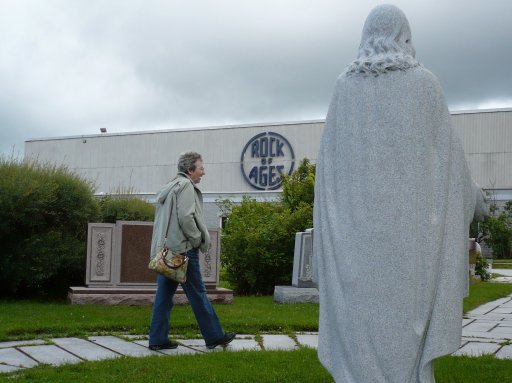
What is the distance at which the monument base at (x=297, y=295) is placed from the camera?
12.1m

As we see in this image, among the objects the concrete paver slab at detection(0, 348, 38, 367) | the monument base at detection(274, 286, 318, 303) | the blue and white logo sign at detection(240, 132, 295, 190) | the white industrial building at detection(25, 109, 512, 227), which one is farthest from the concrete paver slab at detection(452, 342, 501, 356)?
the blue and white logo sign at detection(240, 132, 295, 190)

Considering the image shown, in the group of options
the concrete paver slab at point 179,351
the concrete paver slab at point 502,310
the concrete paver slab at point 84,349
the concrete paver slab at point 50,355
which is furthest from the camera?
the concrete paver slab at point 502,310

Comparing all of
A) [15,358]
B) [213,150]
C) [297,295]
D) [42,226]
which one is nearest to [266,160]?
[213,150]

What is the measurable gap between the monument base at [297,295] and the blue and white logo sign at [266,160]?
29854 mm

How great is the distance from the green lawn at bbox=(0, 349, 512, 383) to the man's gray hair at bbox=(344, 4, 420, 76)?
2794 mm

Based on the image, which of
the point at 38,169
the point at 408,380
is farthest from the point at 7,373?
the point at 38,169

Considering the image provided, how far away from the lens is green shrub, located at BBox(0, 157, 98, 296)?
1202 centimetres

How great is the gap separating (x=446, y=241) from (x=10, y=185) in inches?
380

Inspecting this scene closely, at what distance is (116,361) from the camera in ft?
20.7

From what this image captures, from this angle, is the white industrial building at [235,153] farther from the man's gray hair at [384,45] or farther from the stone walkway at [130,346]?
the man's gray hair at [384,45]

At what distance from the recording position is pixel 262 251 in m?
15.0

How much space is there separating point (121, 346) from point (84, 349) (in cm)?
39

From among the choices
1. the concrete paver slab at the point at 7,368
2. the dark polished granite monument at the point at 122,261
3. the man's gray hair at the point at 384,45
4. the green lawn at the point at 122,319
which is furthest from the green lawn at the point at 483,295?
the man's gray hair at the point at 384,45

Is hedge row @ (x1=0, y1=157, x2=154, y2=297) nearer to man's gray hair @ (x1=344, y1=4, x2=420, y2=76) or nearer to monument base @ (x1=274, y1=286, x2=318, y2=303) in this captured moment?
monument base @ (x1=274, y1=286, x2=318, y2=303)
